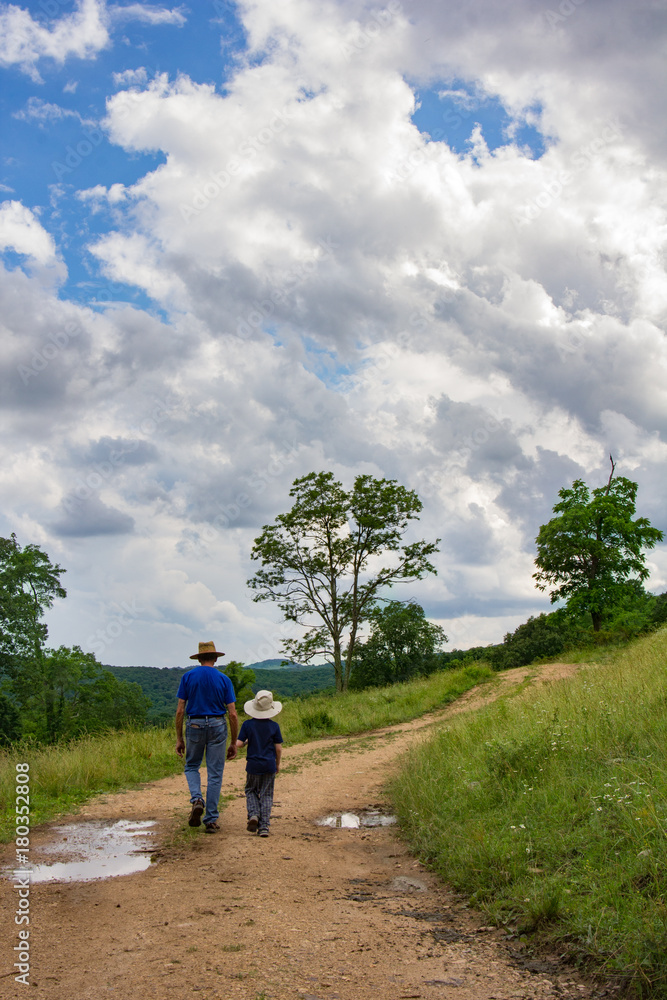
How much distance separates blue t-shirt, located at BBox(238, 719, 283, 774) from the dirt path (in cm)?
76

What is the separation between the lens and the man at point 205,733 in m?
7.46

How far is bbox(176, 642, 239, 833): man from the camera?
746cm

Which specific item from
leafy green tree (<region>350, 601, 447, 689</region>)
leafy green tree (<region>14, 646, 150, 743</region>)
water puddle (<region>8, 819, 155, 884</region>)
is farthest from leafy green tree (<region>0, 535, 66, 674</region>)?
water puddle (<region>8, 819, 155, 884</region>)

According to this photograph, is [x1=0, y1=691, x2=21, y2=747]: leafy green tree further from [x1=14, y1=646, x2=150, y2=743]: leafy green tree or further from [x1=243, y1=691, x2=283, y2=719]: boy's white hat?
[x1=243, y1=691, x2=283, y2=719]: boy's white hat

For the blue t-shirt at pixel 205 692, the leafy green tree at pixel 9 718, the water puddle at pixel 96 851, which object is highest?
the blue t-shirt at pixel 205 692

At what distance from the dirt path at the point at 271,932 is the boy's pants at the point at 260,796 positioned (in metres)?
0.27

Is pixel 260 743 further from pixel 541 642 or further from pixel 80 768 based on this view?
pixel 541 642

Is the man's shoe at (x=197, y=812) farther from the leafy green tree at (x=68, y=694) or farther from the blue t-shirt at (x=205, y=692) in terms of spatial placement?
the leafy green tree at (x=68, y=694)

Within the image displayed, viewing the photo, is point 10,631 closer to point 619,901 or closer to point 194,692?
point 194,692

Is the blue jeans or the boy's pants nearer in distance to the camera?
the blue jeans

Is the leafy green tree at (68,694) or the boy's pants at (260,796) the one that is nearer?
the boy's pants at (260,796)

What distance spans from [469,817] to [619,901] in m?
2.62

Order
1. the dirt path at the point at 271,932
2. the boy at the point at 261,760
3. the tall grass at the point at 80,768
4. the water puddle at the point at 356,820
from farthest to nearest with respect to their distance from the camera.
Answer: the tall grass at the point at 80,768, the water puddle at the point at 356,820, the boy at the point at 261,760, the dirt path at the point at 271,932

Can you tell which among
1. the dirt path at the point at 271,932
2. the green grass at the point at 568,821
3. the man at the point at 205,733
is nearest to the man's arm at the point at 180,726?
the man at the point at 205,733
